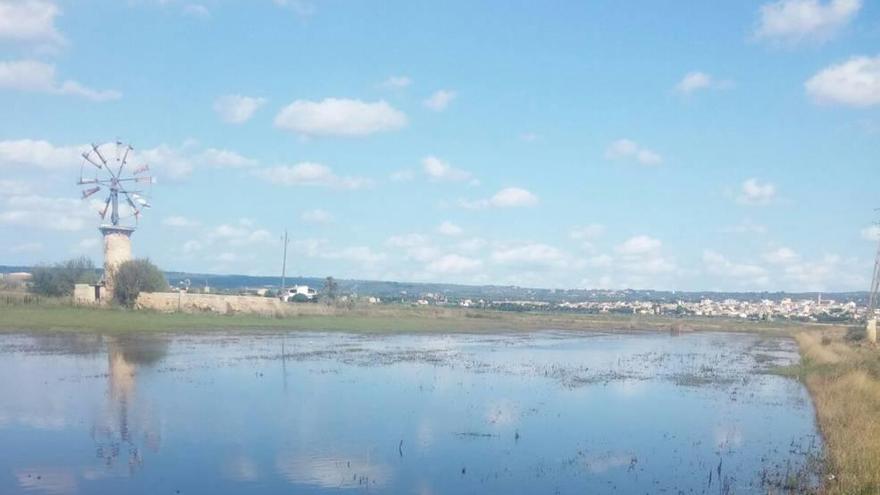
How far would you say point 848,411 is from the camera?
22250 millimetres

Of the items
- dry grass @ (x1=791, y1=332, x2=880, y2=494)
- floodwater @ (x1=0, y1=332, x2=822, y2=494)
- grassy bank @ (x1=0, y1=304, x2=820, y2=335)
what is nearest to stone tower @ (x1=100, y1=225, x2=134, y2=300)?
grassy bank @ (x1=0, y1=304, x2=820, y2=335)

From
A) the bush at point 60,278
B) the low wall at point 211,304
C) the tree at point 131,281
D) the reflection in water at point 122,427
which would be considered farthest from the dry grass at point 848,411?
the bush at point 60,278

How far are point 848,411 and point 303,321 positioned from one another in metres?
51.8

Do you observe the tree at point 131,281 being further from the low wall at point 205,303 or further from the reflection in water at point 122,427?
the reflection in water at point 122,427

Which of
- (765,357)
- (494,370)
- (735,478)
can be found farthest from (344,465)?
(765,357)

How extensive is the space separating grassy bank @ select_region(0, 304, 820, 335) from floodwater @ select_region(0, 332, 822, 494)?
12484 millimetres

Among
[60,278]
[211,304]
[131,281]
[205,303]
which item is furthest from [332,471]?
[60,278]

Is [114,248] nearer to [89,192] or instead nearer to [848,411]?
[89,192]

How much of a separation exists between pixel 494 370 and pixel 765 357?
20996 mm

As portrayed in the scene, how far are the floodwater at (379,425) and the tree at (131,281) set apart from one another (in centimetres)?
2856

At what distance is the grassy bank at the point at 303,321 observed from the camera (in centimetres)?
5131

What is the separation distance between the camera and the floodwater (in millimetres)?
15102

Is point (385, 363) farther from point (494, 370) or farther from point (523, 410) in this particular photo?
point (523, 410)

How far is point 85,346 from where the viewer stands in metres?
38.4
